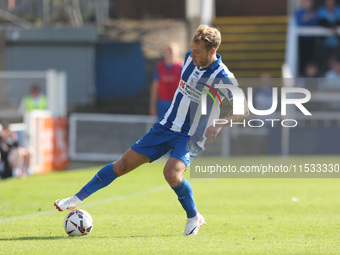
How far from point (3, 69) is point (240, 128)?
8.48 m

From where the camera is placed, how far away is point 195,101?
7.73 metres

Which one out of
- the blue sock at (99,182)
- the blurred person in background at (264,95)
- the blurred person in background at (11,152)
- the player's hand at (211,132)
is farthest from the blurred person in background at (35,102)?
the player's hand at (211,132)

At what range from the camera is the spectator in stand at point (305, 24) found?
892 inches

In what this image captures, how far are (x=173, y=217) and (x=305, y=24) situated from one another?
14.8m

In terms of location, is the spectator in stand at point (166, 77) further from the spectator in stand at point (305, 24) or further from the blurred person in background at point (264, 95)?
the spectator in stand at point (305, 24)

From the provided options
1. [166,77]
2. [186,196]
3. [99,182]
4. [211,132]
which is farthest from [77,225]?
[166,77]

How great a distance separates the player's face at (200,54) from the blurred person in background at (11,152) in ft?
25.7

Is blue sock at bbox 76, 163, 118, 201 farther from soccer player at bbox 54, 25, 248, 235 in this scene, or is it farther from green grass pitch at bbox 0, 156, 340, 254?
green grass pitch at bbox 0, 156, 340, 254

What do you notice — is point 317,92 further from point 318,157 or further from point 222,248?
point 222,248

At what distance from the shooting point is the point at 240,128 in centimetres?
1933

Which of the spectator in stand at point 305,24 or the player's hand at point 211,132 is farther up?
the spectator in stand at point 305,24

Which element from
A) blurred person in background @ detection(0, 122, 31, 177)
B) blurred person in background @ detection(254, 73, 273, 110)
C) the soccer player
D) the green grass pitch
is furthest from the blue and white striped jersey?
blurred person in background @ detection(254, 73, 273, 110)

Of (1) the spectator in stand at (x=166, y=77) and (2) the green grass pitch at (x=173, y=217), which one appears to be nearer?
(2) the green grass pitch at (x=173, y=217)

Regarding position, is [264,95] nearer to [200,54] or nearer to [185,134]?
[185,134]
